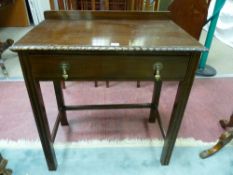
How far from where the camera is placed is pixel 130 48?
0.69 m

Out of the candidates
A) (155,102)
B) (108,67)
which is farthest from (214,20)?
(108,67)

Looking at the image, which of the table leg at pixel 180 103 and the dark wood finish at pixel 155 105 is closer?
the table leg at pixel 180 103

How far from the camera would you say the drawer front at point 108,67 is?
2.40 ft

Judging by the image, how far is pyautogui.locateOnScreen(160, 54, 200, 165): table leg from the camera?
0.77m

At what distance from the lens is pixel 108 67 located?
0.76 m

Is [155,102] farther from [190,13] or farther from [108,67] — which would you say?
[190,13]

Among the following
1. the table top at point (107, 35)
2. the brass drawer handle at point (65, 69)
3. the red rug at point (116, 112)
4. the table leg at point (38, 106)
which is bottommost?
the red rug at point (116, 112)

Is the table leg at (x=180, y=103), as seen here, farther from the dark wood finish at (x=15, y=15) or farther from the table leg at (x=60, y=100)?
the dark wood finish at (x=15, y=15)

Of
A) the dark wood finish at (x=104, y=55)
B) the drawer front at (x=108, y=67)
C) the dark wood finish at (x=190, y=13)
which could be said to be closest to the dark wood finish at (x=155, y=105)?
the dark wood finish at (x=104, y=55)

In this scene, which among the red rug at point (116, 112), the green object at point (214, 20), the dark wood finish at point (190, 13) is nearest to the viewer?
the red rug at point (116, 112)

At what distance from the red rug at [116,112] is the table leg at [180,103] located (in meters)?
0.28

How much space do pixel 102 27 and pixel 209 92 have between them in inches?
53.6

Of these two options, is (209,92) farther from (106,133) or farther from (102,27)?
(102,27)

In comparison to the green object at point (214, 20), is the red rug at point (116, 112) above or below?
below
